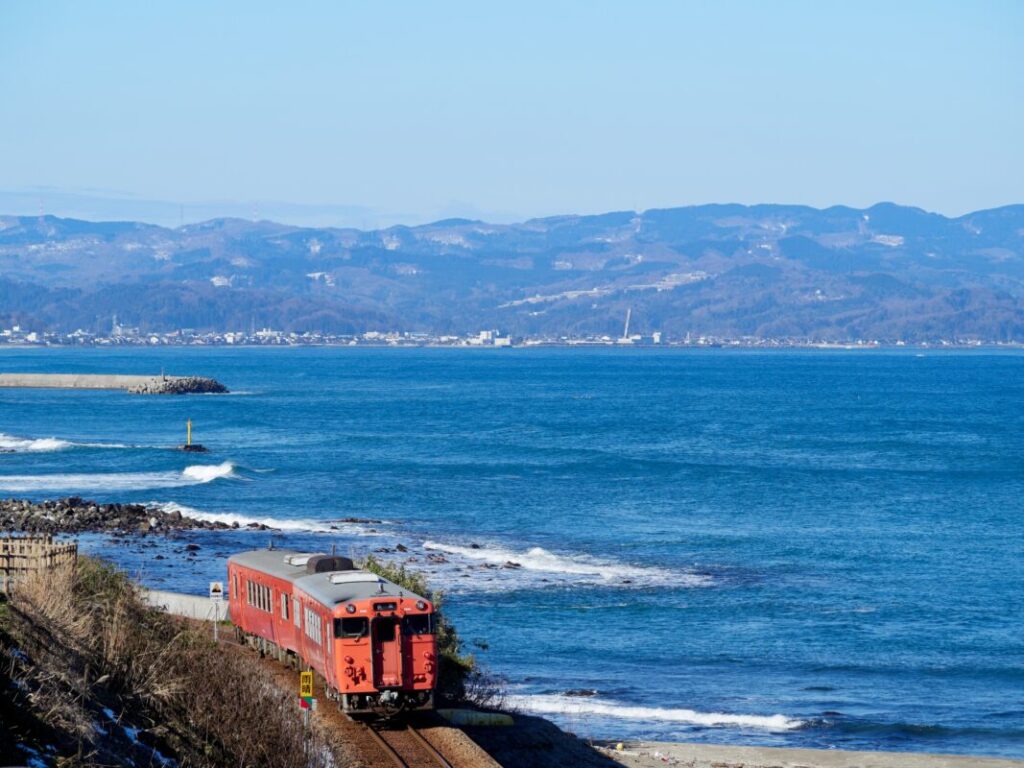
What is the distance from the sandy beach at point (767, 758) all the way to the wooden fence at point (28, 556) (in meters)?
10.3

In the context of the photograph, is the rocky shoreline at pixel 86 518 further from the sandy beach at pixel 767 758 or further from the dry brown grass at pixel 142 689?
the dry brown grass at pixel 142 689

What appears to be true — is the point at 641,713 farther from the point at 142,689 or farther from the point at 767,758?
the point at 142,689

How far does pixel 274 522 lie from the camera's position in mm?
58031

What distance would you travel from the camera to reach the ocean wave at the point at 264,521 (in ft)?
184

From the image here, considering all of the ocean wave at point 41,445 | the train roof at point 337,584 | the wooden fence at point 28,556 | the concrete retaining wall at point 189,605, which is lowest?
the ocean wave at point 41,445

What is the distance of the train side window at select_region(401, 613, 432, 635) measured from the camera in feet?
70.9

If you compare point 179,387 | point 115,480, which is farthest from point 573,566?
point 179,387

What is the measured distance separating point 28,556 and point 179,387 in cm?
14107

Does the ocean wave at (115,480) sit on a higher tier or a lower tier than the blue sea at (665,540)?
higher

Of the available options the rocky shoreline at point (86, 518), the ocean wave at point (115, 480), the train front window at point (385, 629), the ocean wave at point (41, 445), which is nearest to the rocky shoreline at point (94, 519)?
the rocky shoreline at point (86, 518)

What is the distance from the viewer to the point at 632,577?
4659 centimetres

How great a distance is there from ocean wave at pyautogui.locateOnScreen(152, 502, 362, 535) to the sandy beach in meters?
28.4

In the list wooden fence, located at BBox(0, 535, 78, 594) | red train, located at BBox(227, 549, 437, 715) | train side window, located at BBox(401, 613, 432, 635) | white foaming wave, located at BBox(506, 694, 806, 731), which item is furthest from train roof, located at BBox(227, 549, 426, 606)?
white foaming wave, located at BBox(506, 694, 806, 731)

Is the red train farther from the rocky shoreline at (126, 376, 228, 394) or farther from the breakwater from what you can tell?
the breakwater
